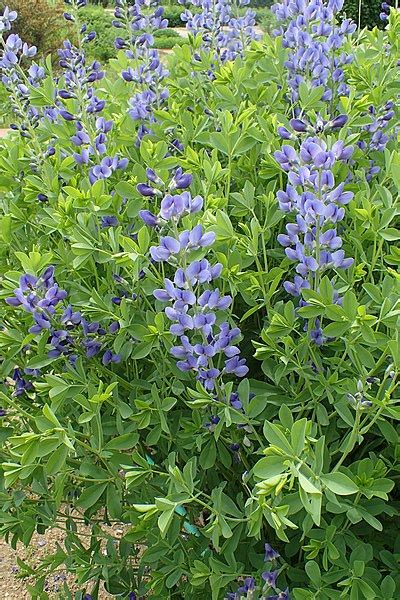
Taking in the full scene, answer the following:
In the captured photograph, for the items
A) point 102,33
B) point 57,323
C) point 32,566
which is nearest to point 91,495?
point 57,323

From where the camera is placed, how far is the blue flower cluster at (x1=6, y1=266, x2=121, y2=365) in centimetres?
→ 155

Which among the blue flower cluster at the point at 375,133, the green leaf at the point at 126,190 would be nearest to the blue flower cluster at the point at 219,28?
the blue flower cluster at the point at 375,133

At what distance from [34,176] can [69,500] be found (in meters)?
0.91

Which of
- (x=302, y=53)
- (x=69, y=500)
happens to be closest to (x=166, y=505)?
(x=69, y=500)

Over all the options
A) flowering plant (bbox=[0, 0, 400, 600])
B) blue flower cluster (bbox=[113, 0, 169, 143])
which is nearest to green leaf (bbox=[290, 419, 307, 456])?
flowering plant (bbox=[0, 0, 400, 600])

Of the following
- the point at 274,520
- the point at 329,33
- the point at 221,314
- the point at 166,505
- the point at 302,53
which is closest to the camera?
the point at 274,520

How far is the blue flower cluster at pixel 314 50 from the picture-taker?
2023mm

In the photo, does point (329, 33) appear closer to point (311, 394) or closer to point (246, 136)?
point (246, 136)

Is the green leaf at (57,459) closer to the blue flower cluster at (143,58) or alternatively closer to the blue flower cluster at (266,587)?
the blue flower cluster at (266,587)

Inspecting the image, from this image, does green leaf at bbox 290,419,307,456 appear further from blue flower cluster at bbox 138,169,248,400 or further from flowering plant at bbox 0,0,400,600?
blue flower cluster at bbox 138,169,248,400

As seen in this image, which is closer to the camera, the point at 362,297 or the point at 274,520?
the point at 274,520

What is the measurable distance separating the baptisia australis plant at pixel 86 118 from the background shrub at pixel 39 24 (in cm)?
1230

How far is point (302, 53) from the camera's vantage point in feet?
6.74

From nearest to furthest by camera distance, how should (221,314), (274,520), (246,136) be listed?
(274,520)
(221,314)
(246,136)
